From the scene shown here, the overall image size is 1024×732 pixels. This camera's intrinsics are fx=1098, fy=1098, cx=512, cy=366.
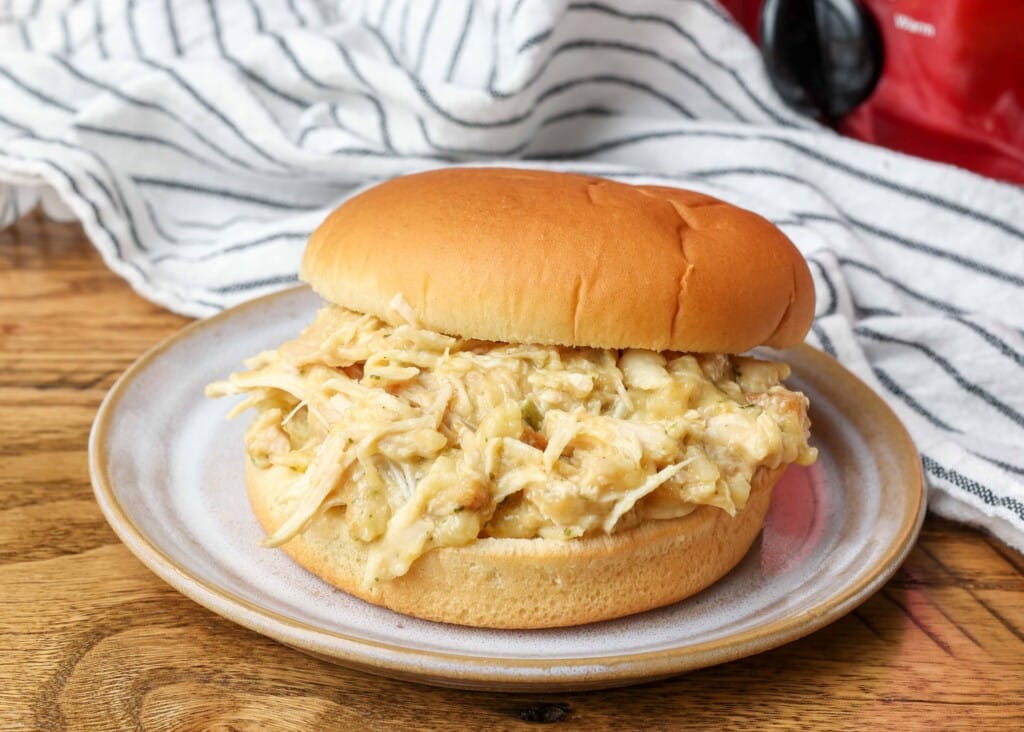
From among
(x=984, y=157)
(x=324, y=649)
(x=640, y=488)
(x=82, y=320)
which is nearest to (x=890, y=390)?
(x=984, y=157)

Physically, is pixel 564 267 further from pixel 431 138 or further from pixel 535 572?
pixel 431 138

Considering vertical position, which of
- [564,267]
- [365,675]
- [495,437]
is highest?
[564,267]

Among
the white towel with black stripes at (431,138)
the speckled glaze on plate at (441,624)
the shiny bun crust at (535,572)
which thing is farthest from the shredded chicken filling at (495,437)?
the white towel with black stripes at (431,138)

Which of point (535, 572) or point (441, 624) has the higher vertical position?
point (535, 572)

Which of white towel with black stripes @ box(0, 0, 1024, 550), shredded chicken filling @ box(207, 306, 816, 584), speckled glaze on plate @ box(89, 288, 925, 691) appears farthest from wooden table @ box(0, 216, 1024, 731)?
white towel with black stripes @ box(0, 0, 1024, 550)

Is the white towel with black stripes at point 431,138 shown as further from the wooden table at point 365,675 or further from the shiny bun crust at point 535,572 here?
the shiny bun crust at point 535,572

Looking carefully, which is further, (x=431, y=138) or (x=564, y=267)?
(x=431, y=138)

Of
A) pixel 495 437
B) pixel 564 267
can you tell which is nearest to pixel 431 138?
pixel 564 267
